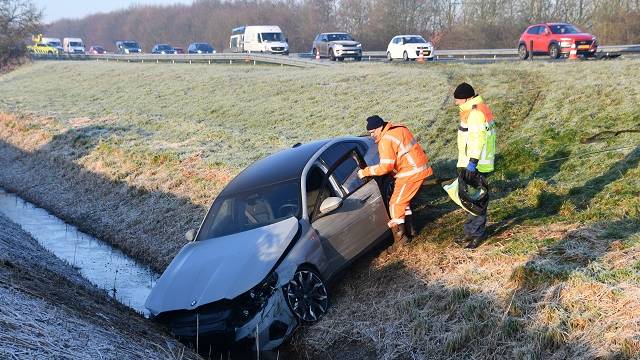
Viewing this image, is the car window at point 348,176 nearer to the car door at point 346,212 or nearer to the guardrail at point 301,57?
the car door at point 346,212

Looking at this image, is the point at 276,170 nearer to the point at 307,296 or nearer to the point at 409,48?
the point at 307,296

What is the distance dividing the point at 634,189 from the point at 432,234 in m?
2.86

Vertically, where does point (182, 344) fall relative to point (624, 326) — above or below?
below

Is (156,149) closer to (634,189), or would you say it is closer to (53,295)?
(53,295)

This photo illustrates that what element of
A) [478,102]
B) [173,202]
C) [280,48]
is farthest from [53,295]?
[280,48]

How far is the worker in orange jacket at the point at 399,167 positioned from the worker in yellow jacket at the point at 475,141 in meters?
0.66

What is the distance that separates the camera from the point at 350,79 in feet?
83.2

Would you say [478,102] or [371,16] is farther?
[371,16]

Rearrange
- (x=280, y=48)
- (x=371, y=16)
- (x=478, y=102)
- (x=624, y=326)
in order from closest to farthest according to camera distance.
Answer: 1. (x=624, y=326)
2. (x=478, y=102)
3. (x=280, y=48)
4. (x=371, y=16)

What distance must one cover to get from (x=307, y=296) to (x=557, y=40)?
2416cm

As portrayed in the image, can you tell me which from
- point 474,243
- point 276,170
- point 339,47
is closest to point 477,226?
point 474,243

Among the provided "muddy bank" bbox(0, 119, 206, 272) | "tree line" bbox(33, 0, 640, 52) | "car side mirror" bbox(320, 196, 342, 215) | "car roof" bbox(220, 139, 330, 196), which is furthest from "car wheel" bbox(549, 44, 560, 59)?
"car side mirror" bbox(320, 196, 342, 215)

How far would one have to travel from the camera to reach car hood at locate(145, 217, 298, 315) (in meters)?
7.18

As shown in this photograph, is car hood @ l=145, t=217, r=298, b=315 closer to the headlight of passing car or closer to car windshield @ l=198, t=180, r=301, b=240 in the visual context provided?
the headlight of passing car
